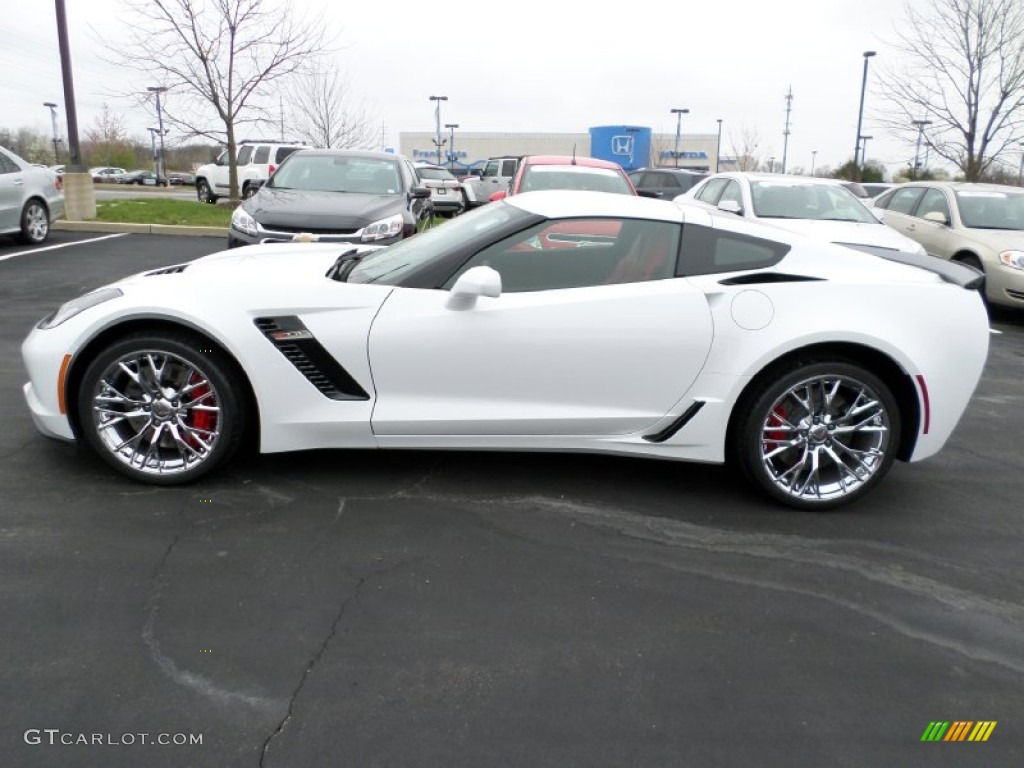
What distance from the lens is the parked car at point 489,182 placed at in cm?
2241

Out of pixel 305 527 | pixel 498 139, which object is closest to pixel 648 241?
pixel 305 527

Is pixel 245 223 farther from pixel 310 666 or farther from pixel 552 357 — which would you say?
pixel 310 666

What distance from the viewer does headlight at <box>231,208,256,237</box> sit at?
8.15m

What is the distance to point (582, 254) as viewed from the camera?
393cm

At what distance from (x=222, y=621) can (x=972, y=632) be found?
8.45 feet

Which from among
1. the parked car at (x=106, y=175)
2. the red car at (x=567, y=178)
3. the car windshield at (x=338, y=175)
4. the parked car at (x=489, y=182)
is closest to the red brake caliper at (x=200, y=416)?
the car windshield at (x=338, y=175)

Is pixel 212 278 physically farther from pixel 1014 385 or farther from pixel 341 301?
pixel 1014 385

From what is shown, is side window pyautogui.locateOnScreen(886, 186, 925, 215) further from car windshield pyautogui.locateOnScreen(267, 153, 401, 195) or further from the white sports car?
the white sports car

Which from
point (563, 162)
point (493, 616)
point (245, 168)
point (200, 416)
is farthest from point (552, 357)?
point (245, 168)

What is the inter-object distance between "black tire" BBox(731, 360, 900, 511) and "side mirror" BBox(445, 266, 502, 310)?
1.27 m

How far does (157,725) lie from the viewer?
229cm

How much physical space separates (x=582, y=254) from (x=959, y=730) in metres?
2.41

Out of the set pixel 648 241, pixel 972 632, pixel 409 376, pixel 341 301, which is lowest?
pixel 972 632

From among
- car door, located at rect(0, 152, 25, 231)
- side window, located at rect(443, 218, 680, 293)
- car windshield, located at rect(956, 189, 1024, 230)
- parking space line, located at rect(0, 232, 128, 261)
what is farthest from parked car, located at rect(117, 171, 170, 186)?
side window, located at rect(443, 218, 680, 293)
